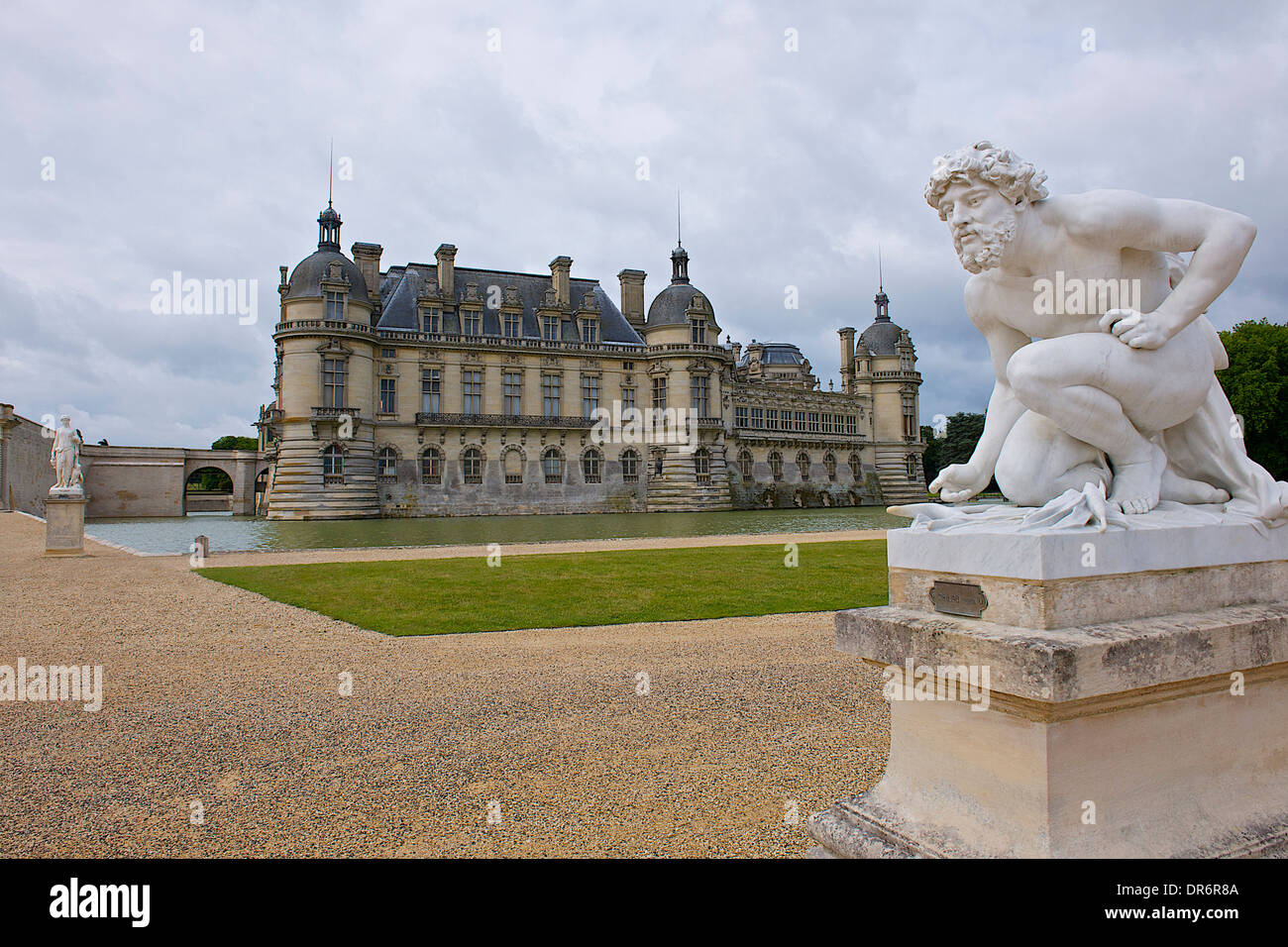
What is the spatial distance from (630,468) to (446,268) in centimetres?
1528

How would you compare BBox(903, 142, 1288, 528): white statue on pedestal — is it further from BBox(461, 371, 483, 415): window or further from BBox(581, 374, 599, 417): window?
BBox(581, 374, 599, 417): window

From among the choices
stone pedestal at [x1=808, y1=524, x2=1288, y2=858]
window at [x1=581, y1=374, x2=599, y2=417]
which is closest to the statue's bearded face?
stone pedestal at [x1=808, y1=524, x2=1288, y2=858]

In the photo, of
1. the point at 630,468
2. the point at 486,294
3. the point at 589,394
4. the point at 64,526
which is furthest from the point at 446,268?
the point at 64,526

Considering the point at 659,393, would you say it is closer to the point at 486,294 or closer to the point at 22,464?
the point at 486,294

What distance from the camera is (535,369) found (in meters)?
44.1

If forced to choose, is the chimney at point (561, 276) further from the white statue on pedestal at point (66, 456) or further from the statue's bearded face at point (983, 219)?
the statue's bearded face at point (983, 219)

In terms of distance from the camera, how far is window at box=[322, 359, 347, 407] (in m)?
38.2

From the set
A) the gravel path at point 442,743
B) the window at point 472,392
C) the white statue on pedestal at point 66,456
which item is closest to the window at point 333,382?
the window at point 472,392

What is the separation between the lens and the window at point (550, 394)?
1742 inches

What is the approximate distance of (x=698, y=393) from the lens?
1780 inches

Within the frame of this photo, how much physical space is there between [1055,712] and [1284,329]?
40.9 metres

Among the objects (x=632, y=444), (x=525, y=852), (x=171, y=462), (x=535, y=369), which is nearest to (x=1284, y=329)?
(x=632, y=444)

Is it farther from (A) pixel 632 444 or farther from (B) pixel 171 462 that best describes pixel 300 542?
(B) pixel 171 462

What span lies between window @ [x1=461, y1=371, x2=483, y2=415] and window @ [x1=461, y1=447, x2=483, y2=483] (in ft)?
7.25
